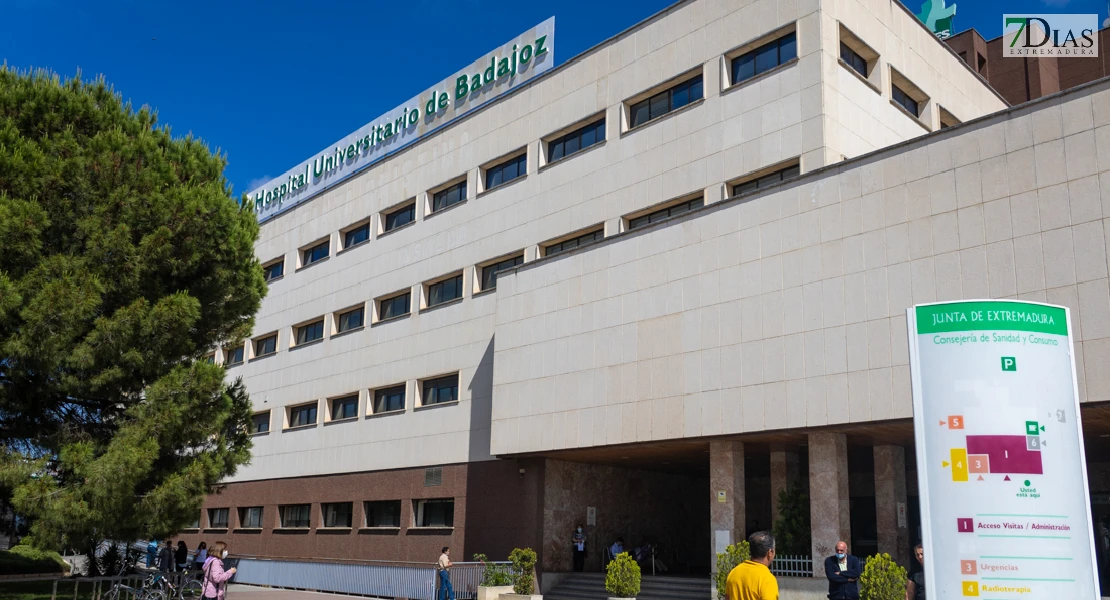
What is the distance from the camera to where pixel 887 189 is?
20.9m

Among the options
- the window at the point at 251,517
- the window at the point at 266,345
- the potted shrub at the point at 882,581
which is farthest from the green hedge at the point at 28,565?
the potted shrub at the point at 882,581

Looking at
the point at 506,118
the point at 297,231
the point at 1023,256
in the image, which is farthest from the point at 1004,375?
the point at 297,231

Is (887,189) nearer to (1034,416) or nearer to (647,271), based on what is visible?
(647,271)

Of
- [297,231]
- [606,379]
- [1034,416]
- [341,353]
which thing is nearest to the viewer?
[1034,416]

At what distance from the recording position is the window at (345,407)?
39156 millimetres

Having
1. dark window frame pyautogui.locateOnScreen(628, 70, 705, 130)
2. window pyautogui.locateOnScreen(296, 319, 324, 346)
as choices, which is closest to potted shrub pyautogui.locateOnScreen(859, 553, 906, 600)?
dark window frame pyautogui.locateOnScreen(628, 70, 705, 130)

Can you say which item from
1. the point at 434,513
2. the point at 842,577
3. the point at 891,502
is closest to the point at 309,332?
the point at 434,513

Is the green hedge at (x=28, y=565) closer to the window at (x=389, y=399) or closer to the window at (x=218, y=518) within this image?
the window at (x=218, y=518)

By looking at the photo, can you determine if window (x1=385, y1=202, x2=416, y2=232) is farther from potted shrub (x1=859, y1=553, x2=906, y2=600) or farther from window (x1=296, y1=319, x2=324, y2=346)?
potted shrub (x1=859, y1=553, x2=906, y2=600)

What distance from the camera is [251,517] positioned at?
43.9 meters

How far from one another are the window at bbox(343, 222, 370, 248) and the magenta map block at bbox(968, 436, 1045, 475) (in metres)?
35.6

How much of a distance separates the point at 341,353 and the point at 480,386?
10.4 meters

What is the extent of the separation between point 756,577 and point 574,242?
24.2 meters

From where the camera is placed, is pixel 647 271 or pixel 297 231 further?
pixel 297 231
